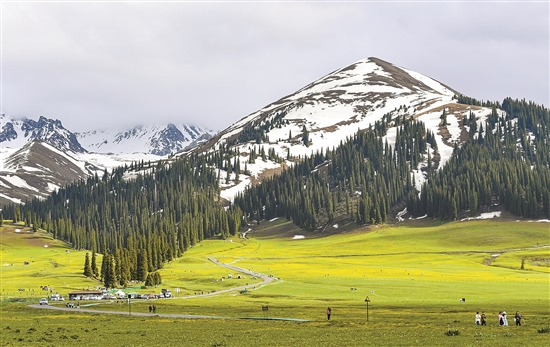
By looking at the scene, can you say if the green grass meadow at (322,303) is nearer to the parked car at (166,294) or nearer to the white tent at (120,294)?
the parked car at (166,294)

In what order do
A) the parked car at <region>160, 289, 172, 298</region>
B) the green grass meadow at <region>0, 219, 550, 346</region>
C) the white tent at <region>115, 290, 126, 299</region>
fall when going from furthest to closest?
the white tent at <region>115, 290, 126, 299</region> → the parked car at <region>160, 289, 172, 298</region> → the green grass meadow at <region>0, 219, 550, 346</region>

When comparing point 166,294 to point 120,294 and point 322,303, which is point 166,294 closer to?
point 120,294

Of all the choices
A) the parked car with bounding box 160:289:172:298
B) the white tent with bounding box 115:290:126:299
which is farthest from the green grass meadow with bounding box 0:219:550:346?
the white tent with bounding box 115:290:126:299

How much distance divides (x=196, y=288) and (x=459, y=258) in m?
85.8

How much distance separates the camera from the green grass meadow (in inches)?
1902

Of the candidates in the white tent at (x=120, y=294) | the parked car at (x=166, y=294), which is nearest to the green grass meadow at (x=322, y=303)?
the parked car at (x=166, y=294)

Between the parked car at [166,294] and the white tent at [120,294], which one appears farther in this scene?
the white tent at [120,294]

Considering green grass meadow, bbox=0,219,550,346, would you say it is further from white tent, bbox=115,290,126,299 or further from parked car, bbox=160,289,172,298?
white tent, bbox=115,290,126,299

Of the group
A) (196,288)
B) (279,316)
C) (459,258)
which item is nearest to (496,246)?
(459,258)

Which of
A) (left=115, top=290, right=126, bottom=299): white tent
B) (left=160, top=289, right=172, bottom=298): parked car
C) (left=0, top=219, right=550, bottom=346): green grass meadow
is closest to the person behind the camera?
(left=0, top=219, right=550, bottom=346): green grass meadow

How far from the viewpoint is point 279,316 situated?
6838cm

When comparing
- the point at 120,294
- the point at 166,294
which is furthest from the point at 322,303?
the point at 120,294

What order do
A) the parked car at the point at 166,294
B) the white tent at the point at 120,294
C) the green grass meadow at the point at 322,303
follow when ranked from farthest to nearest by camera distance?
1. the white tent at the point at 120,294
2. the parked car at the point at 166,294
3. the green grass meadow at the point at 322,303

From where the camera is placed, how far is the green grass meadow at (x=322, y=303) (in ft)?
159
